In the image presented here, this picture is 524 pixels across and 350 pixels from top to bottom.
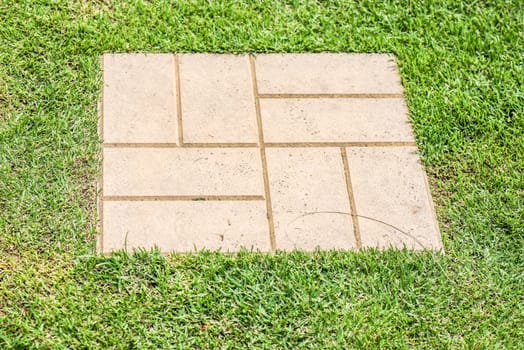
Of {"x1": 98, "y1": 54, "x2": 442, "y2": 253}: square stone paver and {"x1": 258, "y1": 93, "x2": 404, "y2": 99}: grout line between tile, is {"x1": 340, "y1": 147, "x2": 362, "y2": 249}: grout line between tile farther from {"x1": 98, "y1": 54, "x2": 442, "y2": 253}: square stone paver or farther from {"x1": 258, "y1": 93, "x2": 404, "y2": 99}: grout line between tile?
{"x1": 258, "y1": 93, "x2": 404, "y2": 99}: grout line between tile

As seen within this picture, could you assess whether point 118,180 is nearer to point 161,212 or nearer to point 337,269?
point 161,212

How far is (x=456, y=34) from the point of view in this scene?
14.7 ft

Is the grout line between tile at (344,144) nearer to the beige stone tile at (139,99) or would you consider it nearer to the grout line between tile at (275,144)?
the grout line between tile at (275,144)

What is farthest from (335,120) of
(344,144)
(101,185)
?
(101,185)

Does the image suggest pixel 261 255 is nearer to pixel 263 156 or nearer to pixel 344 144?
pixel 263 156

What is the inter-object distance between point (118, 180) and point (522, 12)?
2439mm

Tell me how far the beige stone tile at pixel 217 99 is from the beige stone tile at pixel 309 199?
0.22 metres

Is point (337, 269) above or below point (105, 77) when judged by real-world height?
below

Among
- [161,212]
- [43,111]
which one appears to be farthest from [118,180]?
[43,111]

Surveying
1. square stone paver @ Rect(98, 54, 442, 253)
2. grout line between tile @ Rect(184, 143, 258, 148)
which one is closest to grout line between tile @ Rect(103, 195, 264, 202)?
square stone paver @ Rect(98, 54, 442, 253)

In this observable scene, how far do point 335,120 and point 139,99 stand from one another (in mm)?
914

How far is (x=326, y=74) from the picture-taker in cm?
421

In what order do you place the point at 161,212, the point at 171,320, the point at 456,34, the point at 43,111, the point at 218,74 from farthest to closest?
1. the point at 456,34
2. the point at 218,74
3. the point at 43,111
4. the point at 161,212
5. the point at 171,320

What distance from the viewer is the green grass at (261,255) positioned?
10.6 ft
